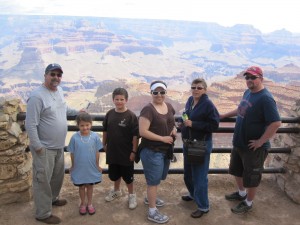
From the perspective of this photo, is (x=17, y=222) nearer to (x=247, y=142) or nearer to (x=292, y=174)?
(x=247, y=142)

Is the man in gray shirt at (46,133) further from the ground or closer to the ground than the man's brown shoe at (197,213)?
further from the ground

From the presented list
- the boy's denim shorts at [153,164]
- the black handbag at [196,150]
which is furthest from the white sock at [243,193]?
the boy's denim shorts at [153,164]

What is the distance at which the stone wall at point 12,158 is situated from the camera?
145 inches

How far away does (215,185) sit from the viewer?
461 centimetres

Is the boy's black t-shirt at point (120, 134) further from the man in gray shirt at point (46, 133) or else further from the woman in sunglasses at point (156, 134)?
the man in gray shirt at point (46, 133)

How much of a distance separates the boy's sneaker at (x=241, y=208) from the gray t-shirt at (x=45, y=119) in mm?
2330

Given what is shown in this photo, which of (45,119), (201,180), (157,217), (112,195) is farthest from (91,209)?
(201,180)

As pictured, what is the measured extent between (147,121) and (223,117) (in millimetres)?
1247

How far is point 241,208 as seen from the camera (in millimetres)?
3869

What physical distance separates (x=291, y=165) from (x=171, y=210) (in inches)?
74.1

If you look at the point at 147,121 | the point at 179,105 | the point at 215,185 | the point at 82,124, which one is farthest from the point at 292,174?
the point at 179,105

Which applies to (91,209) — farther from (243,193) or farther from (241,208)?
(243,193)

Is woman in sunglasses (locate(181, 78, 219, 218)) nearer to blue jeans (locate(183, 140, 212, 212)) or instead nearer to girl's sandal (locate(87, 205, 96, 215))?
blue jeans (locate(183, 140, 212, 212))

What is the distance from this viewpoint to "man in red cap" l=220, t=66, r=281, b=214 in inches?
133
